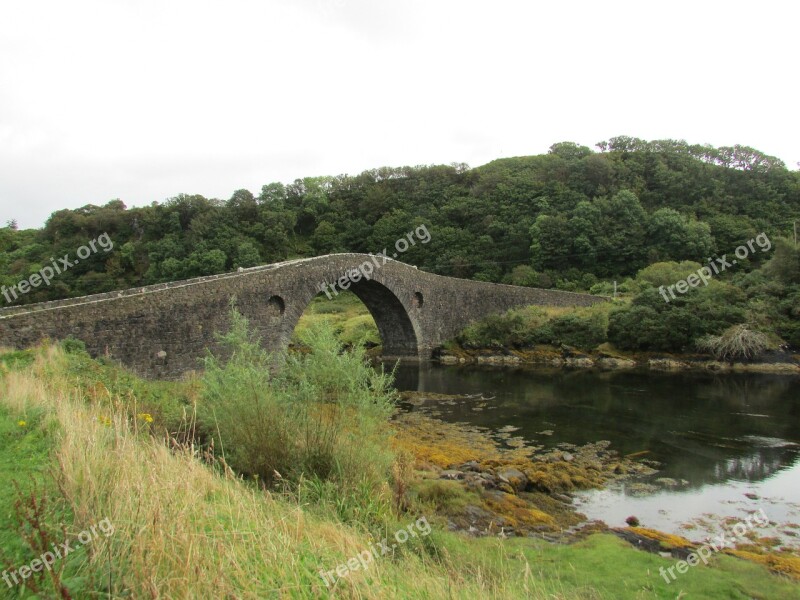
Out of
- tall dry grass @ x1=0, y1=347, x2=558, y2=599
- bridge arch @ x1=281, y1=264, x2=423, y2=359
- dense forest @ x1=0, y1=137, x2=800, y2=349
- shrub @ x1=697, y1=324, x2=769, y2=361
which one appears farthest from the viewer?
dense forest @ x1=0, y1=137, x2=800, y2=349

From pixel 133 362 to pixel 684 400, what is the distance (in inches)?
644

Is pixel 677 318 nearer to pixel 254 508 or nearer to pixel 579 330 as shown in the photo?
pixel 579 330

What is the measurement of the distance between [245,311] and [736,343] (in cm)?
2096

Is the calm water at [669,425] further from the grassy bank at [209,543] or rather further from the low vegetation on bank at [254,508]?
the grassy bank at [209,543]

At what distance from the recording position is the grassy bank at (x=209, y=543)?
2.96 m

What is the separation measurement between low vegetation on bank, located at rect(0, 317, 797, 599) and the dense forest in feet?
108

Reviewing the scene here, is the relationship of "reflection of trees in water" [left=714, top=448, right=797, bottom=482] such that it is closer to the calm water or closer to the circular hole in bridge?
the calm water

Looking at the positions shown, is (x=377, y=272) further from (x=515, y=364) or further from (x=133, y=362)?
(x=133, y=362)

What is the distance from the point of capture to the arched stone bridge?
13.6 meters

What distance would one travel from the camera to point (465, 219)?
5491 centimetres

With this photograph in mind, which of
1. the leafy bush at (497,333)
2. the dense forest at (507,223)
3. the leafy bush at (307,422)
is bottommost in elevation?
the leafy bush at (497,333)

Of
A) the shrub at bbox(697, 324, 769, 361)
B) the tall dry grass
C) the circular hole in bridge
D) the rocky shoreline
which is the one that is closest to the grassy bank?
the tall dry grass

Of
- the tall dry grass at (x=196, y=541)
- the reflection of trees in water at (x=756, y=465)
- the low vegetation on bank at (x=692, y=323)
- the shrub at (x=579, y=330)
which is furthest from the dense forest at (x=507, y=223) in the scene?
the tall dry grass at (x=196, y=541)

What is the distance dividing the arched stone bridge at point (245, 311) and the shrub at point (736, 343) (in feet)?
42.0
